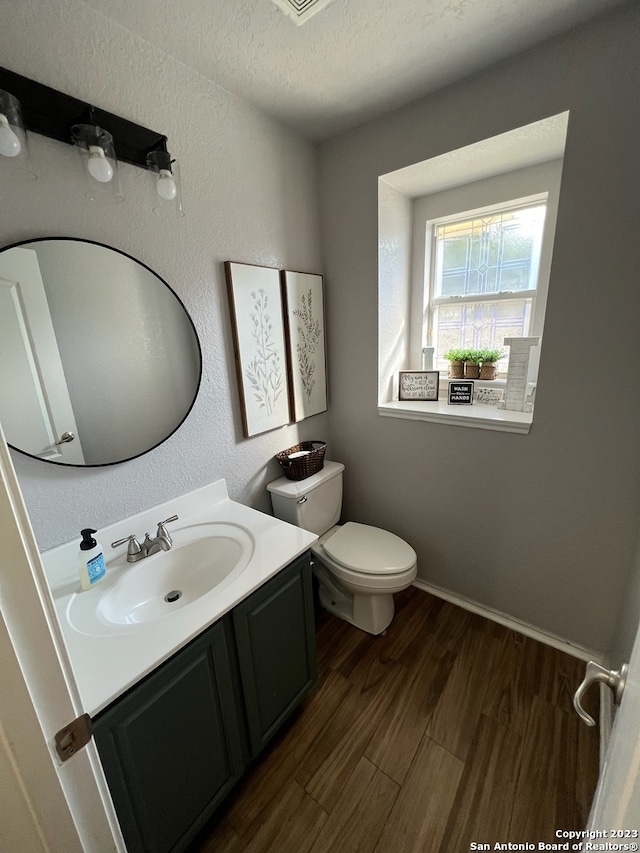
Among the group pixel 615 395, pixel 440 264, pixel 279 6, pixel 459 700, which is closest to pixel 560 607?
pixel 459 700

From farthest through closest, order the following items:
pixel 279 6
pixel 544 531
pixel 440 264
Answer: pixel 440 264 → pixel 544 531 → pixel 279 6

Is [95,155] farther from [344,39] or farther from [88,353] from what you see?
[344,39]

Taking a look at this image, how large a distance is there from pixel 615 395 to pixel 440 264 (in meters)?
1.20

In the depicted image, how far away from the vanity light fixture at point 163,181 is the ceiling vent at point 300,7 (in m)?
0.52

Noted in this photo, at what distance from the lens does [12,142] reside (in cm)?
86

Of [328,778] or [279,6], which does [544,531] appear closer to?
[328,778]

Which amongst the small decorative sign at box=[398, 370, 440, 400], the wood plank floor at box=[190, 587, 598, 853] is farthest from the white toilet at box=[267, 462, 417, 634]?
the small decorative sign at box=[398, 370, 440, 400]

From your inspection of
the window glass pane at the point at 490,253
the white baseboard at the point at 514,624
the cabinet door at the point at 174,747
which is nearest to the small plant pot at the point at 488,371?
the window glass pane at the point at 490,253

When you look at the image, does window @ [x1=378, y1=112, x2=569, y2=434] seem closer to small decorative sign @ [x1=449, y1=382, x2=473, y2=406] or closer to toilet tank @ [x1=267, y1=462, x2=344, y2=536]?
small decorative sign @ [x1=449, y1=382, x2=473, y2=406]

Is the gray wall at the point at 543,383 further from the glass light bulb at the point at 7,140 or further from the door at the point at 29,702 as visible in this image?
the door at the point at 29,702

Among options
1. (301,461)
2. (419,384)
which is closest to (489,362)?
(419,384)

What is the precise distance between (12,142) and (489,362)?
2008mm

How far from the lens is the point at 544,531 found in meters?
1.55

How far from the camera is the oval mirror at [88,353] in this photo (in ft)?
3.21
